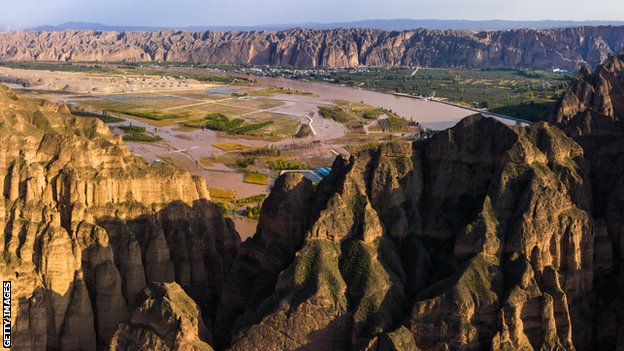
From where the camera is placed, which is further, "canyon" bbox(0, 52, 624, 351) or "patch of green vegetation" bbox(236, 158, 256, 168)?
"patch of green vegetation" bbox(236, 158, 256, 168)

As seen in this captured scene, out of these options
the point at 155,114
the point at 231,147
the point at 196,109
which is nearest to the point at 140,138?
the point at 231,147

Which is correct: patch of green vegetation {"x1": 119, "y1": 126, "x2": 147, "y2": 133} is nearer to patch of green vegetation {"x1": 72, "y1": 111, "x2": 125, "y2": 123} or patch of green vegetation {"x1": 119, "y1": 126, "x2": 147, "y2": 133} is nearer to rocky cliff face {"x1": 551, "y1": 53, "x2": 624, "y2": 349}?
patch of green vegetation {"x1": 72, "y1": 111, "x2": 125, "y2": 123}

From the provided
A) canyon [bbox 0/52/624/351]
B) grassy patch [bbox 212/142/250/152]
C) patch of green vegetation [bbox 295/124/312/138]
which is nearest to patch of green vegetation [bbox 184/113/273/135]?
patch of green vegetation [bbox 295/124/312/138]

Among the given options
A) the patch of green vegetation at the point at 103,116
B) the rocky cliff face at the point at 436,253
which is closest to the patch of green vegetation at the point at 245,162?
the patch of green vegetation at the point at 103,116

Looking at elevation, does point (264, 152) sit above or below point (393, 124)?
below

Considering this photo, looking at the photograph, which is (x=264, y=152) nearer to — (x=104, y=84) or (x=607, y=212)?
(x=607, y=212)

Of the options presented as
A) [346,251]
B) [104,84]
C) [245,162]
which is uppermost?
[346,251]
